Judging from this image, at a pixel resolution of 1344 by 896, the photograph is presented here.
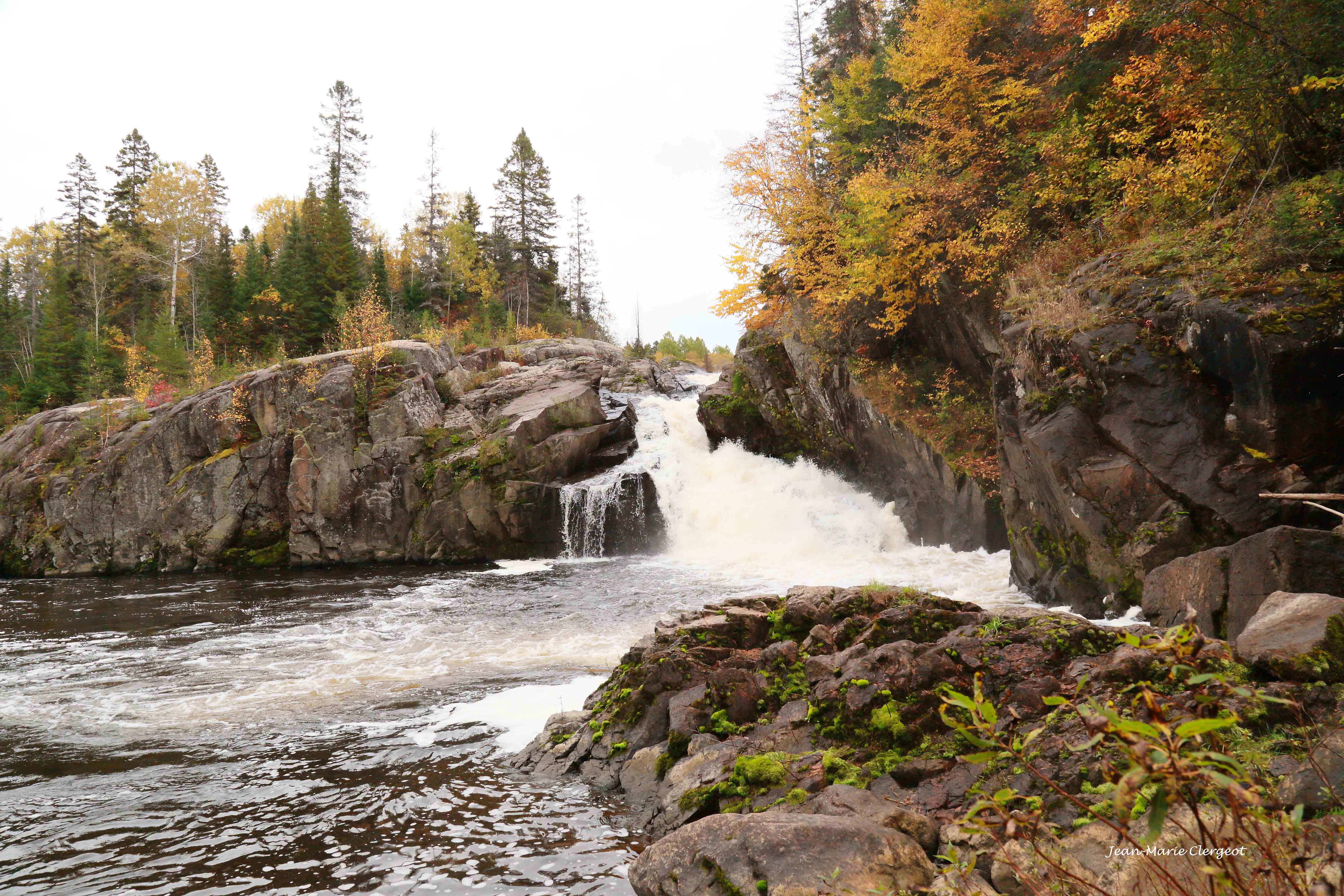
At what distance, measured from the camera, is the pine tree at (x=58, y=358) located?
36.8 m

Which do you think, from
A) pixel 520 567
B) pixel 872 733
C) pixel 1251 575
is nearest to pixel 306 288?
pixel 520 567

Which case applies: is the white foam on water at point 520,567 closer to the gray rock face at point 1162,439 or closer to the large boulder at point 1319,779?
the gray rock face at point 1162,439

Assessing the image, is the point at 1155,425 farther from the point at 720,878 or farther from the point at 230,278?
the point at 230,278

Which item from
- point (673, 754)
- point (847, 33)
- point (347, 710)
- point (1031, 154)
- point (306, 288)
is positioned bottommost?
point (347, 710)

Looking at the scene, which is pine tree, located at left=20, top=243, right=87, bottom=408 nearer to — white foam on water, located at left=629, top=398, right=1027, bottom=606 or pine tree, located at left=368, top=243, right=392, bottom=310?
pine tree, located at left=368, top=243, right=392, bottom=310

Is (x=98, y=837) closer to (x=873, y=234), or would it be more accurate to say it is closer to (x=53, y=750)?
(x=53, y=750)

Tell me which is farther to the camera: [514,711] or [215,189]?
[215,189]

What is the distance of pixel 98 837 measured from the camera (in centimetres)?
546

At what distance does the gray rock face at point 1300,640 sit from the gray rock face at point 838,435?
935 cm

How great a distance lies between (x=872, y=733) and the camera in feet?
17.7

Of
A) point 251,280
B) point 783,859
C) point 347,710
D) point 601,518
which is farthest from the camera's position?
point 251,280

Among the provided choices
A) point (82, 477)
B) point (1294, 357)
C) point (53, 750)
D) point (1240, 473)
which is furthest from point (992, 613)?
point (82, 477)

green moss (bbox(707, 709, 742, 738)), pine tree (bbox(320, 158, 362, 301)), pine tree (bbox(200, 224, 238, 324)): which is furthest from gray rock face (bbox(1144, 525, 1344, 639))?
pine tree (bbox(200, 224, 238, 324))

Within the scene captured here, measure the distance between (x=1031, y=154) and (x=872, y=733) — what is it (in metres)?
13.0
